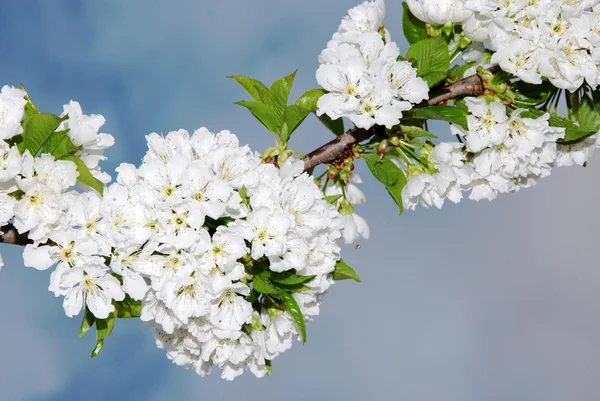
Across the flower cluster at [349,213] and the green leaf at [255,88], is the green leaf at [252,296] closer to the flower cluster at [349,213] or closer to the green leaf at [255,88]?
the flower cluster at [349,213]

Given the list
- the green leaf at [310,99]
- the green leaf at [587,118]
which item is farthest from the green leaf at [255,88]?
the green leaf at [587,118]

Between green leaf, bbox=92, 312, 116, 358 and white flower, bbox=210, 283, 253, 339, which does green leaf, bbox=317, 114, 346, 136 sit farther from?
green leaf, bbox=92, 312, 116, 358

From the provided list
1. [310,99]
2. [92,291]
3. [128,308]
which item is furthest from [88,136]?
[310,99]

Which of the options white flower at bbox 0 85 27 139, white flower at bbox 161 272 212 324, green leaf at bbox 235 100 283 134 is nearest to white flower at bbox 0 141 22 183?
white flower at bbox 0 85 27 139

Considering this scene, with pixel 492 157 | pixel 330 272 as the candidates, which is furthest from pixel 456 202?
pixel 330 272

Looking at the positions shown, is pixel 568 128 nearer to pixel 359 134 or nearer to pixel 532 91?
pixel 532 91

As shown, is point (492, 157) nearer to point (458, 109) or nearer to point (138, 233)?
point (458, 109)
